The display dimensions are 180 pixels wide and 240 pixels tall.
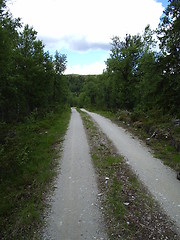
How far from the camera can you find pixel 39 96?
88.8 ft

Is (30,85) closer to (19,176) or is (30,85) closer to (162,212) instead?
(19,176)

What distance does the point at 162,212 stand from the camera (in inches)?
181

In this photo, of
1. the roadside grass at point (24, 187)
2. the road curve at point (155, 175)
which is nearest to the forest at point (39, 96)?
the roadside grass at point (24, 187)

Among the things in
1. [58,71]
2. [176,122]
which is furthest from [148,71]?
[58,71]

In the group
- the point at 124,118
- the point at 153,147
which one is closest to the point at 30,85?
the point at 124,118

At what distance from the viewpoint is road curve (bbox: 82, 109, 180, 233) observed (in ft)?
16.0

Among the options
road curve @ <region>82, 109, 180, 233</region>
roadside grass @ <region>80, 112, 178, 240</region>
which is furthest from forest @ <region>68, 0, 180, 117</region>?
roadside grass @ <region>80, 112, 178, 240</region>

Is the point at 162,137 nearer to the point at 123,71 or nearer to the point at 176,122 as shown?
the point at 176,122

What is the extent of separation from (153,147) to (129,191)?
5.36 metres

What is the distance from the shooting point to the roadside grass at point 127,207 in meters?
3.93

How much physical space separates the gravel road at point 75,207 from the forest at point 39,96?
48 centimetres

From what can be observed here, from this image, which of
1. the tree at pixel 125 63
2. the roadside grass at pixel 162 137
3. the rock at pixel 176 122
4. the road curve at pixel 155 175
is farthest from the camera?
the tree at pixel 125 63

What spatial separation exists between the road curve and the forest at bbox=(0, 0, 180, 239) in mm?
1179

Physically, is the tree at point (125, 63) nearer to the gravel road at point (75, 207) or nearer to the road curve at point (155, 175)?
the road curve at point (155, 175)
